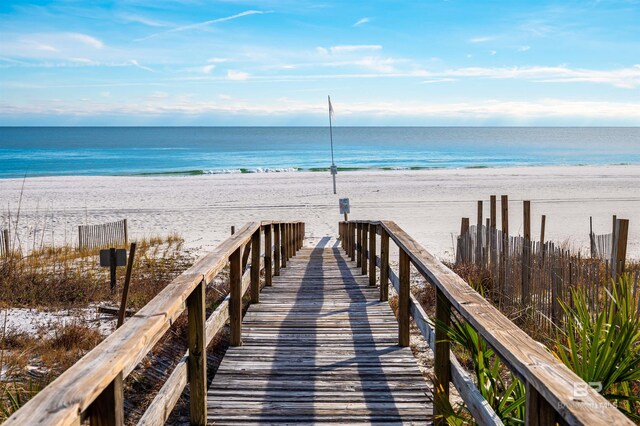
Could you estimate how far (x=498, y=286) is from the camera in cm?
760

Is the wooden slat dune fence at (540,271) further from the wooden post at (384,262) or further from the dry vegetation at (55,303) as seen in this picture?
the dry vegetation at (55,303)

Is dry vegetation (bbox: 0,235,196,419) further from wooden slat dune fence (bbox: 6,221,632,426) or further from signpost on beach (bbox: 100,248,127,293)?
wooden slat dune fence (bbox: 6,221,632,426)

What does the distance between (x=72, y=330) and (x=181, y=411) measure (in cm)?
192

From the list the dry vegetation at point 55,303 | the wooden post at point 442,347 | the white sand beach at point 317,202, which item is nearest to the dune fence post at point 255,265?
the dry vegetation at point 55,303

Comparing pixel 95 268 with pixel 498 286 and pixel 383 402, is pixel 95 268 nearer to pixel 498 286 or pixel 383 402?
pixel 498 286

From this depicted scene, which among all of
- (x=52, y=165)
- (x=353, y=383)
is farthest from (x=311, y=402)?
(x=52, y=165)

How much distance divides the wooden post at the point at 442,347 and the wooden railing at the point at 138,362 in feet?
4.25

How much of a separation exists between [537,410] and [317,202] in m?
24.3

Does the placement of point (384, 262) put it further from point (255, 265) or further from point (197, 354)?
point (197, 354)

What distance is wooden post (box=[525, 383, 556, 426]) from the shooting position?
176 centimetres

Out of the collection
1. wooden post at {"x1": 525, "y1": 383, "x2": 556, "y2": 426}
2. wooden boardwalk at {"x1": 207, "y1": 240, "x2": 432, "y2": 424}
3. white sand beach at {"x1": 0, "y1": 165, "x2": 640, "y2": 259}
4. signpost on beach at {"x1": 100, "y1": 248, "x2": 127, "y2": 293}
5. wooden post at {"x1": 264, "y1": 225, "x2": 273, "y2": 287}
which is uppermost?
wooden post at {"x1": 525, "y1": 383, "x2": 556, "y2": 426}

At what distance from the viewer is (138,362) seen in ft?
7.35

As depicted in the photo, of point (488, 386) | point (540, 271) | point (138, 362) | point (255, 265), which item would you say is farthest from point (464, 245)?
point (138, 362)

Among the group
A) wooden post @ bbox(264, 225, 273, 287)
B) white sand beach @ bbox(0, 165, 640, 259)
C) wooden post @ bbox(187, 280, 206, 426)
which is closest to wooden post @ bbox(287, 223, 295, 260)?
white sand beach @ bbox(0, 165, 640, 259)
